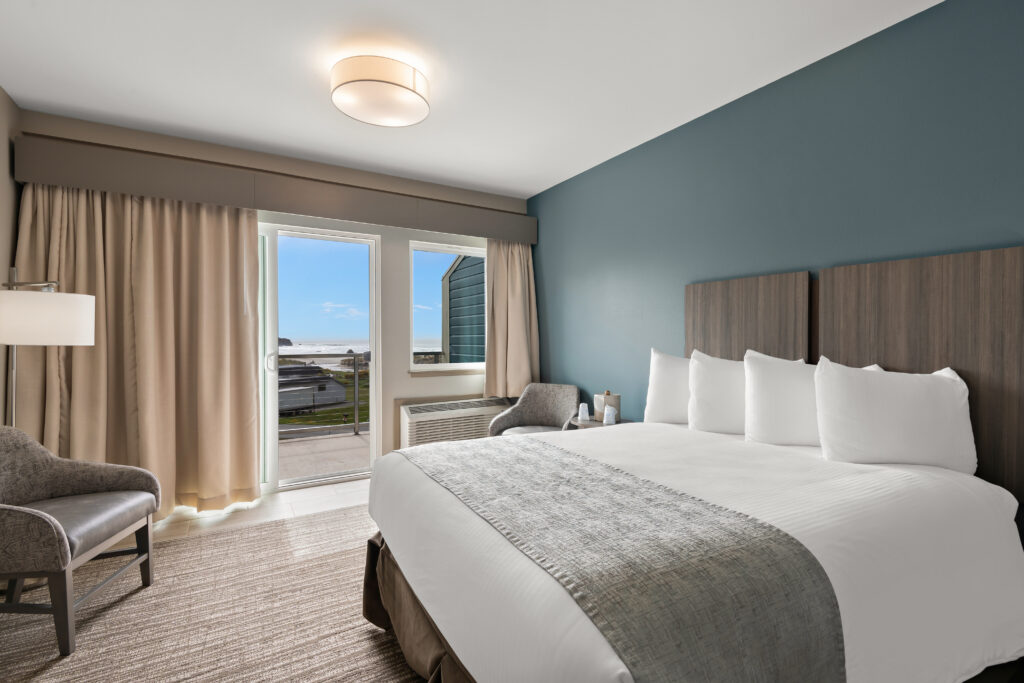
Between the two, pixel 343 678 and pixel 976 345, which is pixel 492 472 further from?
pixel 976 345

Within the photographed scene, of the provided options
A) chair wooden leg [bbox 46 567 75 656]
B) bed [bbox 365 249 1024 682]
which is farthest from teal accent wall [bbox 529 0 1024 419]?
chair wooden leg [bbox 46 567 75 656]

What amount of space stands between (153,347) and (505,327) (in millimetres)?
2656

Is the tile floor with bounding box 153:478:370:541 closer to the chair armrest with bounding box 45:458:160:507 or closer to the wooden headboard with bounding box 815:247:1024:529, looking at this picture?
the chair armrest with bounding box 45:458:160:507

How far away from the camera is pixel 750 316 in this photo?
9.00 feet

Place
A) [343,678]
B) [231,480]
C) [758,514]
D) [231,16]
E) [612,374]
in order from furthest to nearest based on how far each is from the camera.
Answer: [612,374], [231,480], [231,16], [343,678], [758,514]

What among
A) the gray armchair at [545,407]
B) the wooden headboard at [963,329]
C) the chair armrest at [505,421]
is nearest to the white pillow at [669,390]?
the wooden headboard at [963,329]

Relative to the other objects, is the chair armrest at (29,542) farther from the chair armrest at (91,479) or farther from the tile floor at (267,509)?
the tile floor at (267,509)

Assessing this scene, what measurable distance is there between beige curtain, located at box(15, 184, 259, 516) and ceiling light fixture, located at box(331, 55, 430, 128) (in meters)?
1.53

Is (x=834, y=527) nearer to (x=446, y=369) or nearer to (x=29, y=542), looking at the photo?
(x=29, y=542)

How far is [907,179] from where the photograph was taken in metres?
2.14

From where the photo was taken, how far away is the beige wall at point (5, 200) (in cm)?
264

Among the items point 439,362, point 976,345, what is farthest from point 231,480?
point 976,345

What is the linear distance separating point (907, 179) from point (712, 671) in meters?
2.28

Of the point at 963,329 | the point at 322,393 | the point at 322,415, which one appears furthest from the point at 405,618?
the point at 322,415
